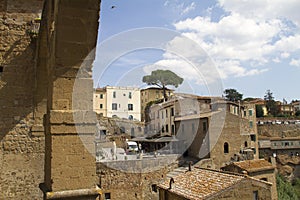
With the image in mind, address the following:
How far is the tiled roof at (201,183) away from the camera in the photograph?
308 inches

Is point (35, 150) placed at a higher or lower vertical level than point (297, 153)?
higher

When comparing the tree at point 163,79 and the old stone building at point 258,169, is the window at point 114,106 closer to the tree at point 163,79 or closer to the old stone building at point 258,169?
the tree at point 163,79

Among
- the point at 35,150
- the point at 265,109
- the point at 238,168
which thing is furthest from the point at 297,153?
the point at 35,150

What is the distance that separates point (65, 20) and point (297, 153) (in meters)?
32.3

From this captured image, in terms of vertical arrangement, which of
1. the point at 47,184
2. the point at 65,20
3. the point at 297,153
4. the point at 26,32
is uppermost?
the point at 26,32

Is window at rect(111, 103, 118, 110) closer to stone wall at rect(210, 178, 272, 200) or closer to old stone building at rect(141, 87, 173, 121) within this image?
old stone building at rect(141, 87, 173, 121)

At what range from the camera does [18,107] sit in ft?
20.0

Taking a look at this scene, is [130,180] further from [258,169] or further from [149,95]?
[149,95]

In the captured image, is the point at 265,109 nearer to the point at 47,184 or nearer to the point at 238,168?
the point at 238,168

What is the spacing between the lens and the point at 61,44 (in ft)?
11.2

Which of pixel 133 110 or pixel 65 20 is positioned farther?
pixel 133 110

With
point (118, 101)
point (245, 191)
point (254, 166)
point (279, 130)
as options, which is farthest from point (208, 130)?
point (279, 130)

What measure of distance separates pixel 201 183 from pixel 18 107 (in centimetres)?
575

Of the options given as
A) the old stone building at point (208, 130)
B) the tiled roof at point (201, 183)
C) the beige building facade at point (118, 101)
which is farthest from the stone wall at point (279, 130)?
the tiled roof at point (201, 183)
